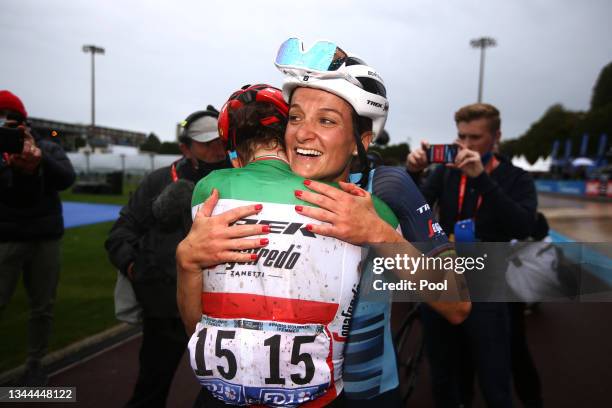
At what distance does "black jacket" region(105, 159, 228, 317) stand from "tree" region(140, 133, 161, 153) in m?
65.6

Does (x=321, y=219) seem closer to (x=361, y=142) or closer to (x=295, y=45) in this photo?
(x=361, y=142)

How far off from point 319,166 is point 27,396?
3.72m

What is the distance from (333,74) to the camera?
1707mm

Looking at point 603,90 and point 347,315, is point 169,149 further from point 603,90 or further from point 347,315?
point 347,315

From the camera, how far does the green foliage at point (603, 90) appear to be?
56888 mm

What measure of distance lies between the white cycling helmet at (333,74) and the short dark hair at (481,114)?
6.08ft

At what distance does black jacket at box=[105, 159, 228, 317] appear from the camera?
2996mm

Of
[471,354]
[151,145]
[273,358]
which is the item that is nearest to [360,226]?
[273,358]

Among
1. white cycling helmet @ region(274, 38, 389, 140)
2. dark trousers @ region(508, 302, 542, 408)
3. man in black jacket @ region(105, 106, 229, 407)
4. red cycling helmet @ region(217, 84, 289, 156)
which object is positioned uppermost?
white cycling helmet @ region(274, 38, 389, 140)

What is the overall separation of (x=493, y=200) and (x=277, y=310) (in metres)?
2.19

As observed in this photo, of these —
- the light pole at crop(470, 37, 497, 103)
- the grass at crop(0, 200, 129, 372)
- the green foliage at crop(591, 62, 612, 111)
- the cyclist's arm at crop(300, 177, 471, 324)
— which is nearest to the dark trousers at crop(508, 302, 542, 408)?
the cyclist's arm at crop(300, 177, 471, 324)

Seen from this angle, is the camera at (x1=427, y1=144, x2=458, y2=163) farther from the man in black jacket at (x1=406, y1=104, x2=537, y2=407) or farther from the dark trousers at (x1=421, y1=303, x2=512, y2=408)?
the dark trousers at (x1=421, y1=303, x2=512, y2=408)

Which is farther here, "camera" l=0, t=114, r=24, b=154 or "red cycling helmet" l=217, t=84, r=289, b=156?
"camera" l=0, t=114, r=24, b=154

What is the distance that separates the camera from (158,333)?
126 inches
